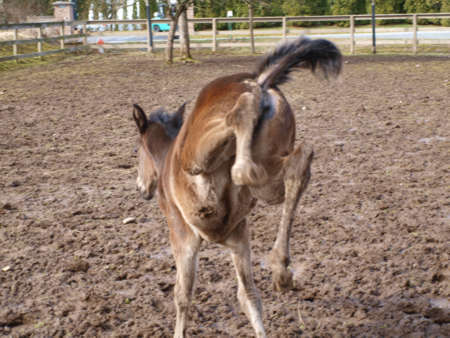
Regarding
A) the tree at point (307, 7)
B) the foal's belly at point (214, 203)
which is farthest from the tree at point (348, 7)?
the foal's belly at point (214, 203)

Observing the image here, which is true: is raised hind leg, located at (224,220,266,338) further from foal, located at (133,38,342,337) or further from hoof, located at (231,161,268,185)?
hoof, located at (231,161,268,185)

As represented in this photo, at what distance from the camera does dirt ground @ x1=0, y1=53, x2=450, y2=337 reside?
12.6 feet

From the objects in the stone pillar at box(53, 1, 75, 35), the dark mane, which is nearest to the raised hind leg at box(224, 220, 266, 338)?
the dark mane

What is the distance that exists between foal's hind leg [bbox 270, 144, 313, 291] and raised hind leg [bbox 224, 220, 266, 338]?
53cm

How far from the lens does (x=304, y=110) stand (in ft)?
35.0

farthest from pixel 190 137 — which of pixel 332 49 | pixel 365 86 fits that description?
pixel 365 86

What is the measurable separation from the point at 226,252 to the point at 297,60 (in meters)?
2.31

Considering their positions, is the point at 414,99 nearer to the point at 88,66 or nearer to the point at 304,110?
the point at 304,110

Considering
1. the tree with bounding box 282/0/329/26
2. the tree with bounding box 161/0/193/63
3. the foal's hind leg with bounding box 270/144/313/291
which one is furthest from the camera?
the tree with bounding box 282/0/329/26

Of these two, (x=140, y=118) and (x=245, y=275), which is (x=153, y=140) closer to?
(x=140, y=118)

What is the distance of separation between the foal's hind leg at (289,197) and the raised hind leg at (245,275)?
1.73 feet

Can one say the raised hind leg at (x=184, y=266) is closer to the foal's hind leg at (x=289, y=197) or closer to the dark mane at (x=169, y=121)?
the foal's hind leg at (x=289, y=197)

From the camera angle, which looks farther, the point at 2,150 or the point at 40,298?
the point at 2,150

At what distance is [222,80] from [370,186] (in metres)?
3.86
